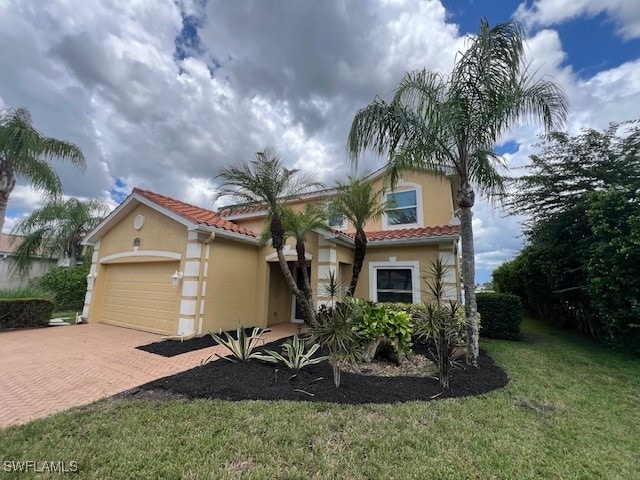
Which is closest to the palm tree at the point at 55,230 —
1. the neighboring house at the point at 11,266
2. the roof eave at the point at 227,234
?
the neighboring house at the point at 11,266

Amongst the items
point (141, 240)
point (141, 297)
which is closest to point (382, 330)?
point (141, 297)

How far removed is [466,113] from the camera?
743 cm

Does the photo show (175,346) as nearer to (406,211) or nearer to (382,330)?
(382,330)

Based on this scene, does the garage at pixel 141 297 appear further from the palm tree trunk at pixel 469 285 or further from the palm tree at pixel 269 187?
the palm tree trunk at pixel 469 285

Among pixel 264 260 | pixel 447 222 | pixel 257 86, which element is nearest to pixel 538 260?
pixel 447 222

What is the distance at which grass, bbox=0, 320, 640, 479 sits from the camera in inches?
131

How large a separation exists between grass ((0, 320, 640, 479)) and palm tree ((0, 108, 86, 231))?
13112mm

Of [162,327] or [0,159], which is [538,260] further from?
[0,159]

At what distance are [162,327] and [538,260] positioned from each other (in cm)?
1689

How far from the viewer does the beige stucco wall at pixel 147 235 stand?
35.4ft

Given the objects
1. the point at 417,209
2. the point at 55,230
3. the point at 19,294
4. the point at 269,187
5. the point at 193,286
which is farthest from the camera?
the point at 55,230

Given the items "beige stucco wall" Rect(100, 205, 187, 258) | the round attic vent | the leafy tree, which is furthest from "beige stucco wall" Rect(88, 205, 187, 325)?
the leafy tree

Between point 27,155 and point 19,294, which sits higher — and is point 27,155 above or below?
above

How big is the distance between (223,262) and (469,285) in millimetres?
8672
